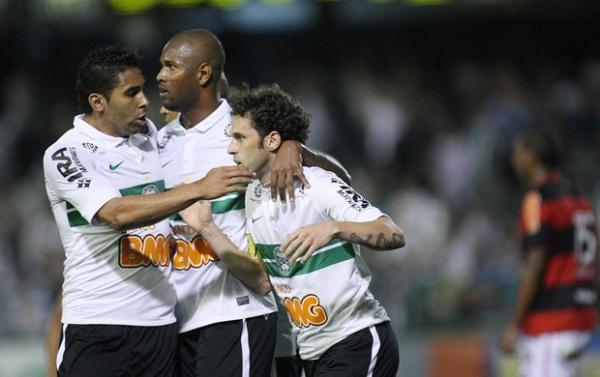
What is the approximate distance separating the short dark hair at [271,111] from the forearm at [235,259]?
0.53 meters

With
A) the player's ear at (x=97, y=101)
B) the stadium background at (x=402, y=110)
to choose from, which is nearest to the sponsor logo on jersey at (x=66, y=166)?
the player's ear at (x=97, y=101)

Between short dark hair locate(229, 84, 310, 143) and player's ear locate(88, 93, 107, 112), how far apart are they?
616 millimetres

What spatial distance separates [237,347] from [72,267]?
0.87m

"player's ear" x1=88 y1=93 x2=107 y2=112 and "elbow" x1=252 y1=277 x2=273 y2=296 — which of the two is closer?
"player's ear" x1=88 y1=93 x2=107 y2=112

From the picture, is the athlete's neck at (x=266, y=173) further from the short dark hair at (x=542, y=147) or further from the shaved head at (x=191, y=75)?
the short dark hair at (x=542, y=147)

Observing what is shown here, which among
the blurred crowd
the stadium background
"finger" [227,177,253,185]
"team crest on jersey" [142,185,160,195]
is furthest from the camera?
the blurred crowd

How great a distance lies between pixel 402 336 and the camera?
10016 millimetres

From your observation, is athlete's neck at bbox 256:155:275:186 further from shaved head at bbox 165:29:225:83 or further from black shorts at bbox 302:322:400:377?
black shorts at bbox 302:322:400:377

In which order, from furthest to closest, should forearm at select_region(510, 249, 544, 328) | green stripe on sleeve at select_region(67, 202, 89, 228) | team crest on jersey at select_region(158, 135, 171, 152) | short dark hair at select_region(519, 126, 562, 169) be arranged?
1. short dark hair at select_region(519, 126, 562, 169)
2. forearm at select_region(510, 249, 544, 328)
3. team crest on jersey at select_region(158, 135, 171, 152)
4. green stripe on sleeve at select_region(67, 202, 89, 228)

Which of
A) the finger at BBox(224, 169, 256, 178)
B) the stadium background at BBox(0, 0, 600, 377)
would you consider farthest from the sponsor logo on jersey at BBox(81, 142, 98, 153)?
the stadium background at BBox(0, 0, 600, 377)

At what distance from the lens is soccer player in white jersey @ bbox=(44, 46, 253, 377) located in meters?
5.49

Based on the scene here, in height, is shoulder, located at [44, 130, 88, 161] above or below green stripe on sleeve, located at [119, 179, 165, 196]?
above

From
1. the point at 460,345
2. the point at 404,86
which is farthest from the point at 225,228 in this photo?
the point at 404,86

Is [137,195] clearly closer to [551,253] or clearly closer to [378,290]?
[551,253]
